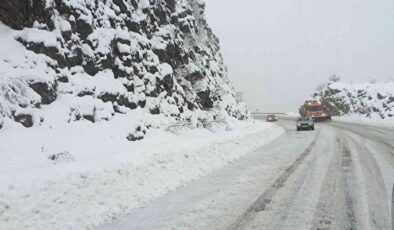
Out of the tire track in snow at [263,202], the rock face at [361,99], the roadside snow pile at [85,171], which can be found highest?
the rock face at [361,99]

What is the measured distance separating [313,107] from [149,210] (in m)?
49.1

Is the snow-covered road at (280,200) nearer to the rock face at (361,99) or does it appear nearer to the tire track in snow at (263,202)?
the tire track in snow at (263,202)

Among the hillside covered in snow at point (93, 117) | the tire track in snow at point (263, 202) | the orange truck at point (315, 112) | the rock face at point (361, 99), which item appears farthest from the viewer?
the rock face at point (361, 99)

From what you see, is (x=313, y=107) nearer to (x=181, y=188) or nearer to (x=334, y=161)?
(x=334, y=161)

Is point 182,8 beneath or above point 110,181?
above

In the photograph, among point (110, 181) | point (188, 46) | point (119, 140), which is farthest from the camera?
point (188, 46)

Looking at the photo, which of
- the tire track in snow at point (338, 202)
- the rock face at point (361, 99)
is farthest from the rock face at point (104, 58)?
the rock face at point (361, 99)

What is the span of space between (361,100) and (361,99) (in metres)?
0.51

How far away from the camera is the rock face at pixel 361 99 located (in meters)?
58.8

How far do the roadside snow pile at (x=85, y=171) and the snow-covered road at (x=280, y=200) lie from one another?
1.92 ft

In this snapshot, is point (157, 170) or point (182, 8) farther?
point (182, 8)

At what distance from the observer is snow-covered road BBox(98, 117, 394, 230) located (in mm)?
7438

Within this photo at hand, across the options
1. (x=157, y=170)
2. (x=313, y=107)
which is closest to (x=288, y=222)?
(x=157, y=170)

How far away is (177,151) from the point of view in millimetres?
13547
